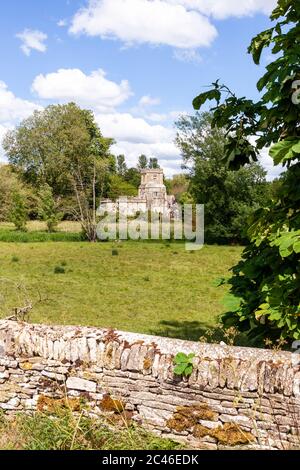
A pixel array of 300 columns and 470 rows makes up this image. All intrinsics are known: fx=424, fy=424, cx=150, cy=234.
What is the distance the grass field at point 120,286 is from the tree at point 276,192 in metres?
2.98

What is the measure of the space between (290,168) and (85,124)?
5773 centimetres

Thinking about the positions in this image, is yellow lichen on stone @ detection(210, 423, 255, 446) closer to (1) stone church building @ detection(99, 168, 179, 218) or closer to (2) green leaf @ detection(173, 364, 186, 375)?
(2) green leaf @ detection(173, 364, 186, 375)

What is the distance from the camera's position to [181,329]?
11477mm

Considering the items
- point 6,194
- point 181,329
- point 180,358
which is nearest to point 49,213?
point 6,194

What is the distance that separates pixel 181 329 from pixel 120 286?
561 centimetres

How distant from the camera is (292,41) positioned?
534cm

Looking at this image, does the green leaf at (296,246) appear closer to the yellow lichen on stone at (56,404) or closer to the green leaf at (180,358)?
the green leaf at (180,358)

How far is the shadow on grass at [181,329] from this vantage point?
10.8 meters

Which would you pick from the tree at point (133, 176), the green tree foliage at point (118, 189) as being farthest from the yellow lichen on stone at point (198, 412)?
the tree at point (133, 176)

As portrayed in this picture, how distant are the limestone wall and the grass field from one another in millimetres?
1055

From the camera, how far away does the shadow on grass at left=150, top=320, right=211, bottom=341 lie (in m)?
10.8

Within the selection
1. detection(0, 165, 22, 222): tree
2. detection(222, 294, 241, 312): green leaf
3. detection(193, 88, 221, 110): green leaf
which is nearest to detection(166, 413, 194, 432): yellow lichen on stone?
detection(222, 294, 241, 312): green leaf

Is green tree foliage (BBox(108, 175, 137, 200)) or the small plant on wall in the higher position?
green tree foliage (BBox(108, 175, 137, 200))

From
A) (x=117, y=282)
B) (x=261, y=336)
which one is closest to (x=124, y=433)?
(x=261, y=336)
